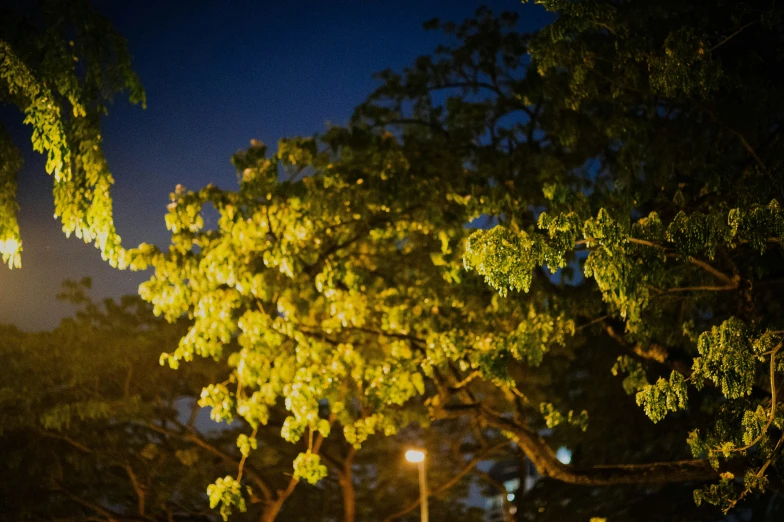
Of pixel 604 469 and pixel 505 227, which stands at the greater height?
pixel 505 227

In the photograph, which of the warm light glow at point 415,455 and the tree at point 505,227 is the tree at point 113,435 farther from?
the tree at point 505,227

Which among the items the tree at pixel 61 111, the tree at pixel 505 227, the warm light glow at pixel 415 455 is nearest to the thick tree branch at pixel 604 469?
the tree at pixel 505 227

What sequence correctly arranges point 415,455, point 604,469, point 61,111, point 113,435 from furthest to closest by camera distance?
point 113,435, point 415,455, point 604,469, point 61,111

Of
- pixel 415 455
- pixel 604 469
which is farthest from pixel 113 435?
pixel 604 469

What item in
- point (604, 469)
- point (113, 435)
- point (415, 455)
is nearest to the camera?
point (604, 469)

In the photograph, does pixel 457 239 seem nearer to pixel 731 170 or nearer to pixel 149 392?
pixel 731 170

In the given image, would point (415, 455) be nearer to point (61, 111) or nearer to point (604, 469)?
point (604, 469)

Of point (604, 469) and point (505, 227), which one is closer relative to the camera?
point (505, 227)

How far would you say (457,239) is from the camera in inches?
364

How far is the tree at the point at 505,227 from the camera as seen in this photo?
7.34m

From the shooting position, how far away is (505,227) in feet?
23.5

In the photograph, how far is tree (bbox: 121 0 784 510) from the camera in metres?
7.34

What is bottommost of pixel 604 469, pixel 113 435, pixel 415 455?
pixel 604 469

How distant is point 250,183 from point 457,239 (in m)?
2.54
